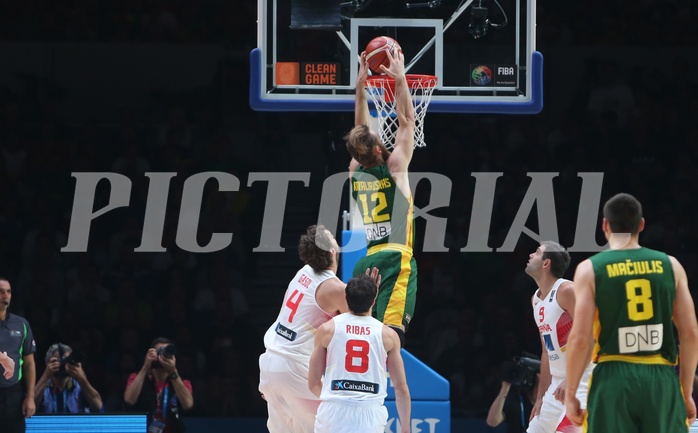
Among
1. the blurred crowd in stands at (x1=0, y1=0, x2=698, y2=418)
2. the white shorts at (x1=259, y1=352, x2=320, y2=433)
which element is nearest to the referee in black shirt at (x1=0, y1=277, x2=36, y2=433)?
the blurred crowd in stands at (x1=0, y1=0, x2=698, y2=418)

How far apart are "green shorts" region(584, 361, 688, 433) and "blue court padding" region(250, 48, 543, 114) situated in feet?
12.1

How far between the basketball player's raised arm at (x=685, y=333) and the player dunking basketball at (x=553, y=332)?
6.84ft

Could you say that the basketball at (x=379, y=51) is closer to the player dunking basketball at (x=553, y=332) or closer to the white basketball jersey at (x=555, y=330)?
the player dunking basketball at (x=553, y=332)

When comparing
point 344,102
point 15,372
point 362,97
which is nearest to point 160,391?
point 15,372

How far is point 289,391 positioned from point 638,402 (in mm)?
2735

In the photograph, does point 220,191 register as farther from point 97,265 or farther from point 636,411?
point 636,411

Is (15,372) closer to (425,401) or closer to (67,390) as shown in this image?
(67,390)

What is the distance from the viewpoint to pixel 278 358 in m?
7.53

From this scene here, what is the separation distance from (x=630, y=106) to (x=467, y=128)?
2.32 meters

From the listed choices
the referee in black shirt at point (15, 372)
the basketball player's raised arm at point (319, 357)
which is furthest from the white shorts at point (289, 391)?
the referee in black shirt at point (15, 372)

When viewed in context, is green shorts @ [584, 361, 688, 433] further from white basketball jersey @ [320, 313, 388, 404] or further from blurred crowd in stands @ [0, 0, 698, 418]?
blurred crowd in stands @ [0, 0, 698, 418]

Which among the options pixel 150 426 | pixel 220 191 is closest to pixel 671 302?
pixel 150 426

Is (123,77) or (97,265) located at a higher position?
(123,77)

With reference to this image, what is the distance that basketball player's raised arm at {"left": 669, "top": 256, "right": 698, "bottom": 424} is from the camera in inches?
223
